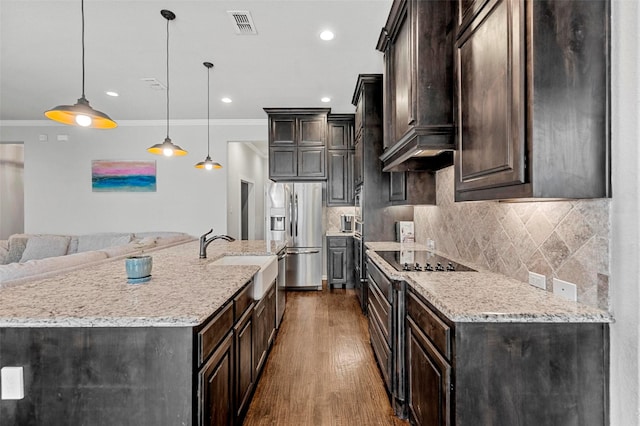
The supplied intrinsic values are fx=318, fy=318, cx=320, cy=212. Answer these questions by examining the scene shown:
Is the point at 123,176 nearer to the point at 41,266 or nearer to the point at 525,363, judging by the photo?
the point at 41,266

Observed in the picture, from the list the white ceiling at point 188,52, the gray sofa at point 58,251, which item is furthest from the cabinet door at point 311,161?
the gray sofa at point 58,251

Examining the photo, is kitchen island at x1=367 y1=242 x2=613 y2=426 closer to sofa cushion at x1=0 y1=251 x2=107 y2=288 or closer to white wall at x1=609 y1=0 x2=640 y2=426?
white wall at x1=609 y1=0 x2=640 y2=426

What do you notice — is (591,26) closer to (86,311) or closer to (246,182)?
(86,311)

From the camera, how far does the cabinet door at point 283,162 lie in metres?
5.25

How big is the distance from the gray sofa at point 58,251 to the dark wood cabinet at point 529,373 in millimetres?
2549

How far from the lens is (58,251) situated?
455 centimetres

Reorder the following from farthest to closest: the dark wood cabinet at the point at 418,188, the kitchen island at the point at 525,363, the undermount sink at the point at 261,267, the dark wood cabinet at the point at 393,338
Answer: the dark wood cabinet at the point at 418,188 → the undermount sink at the point at 261,267 → the dark wood cabinet at the point at 393,338 → the kitchen island at the point at 525,363

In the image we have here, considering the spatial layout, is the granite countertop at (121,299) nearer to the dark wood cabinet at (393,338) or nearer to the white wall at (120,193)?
the dark wood cabinet at (393,338)

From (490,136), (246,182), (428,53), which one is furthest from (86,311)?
(246,182)

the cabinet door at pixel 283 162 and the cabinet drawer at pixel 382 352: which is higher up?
the cabinet door at pixel 283 162

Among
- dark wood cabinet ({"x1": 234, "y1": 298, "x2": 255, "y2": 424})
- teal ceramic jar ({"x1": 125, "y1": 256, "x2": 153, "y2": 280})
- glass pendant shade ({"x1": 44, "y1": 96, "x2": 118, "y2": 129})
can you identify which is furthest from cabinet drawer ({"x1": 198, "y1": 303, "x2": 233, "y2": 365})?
glass pendant shade ({"x1": 44, "y1": 96, "x2": 118, "y2": 129})

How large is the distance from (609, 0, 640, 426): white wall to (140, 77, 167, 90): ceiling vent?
4.39 m

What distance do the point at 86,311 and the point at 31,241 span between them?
450 centimetres

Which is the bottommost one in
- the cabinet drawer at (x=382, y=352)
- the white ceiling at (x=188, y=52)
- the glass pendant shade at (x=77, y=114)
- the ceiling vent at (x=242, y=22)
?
the cabinet drawer at (x=382, y=352)
